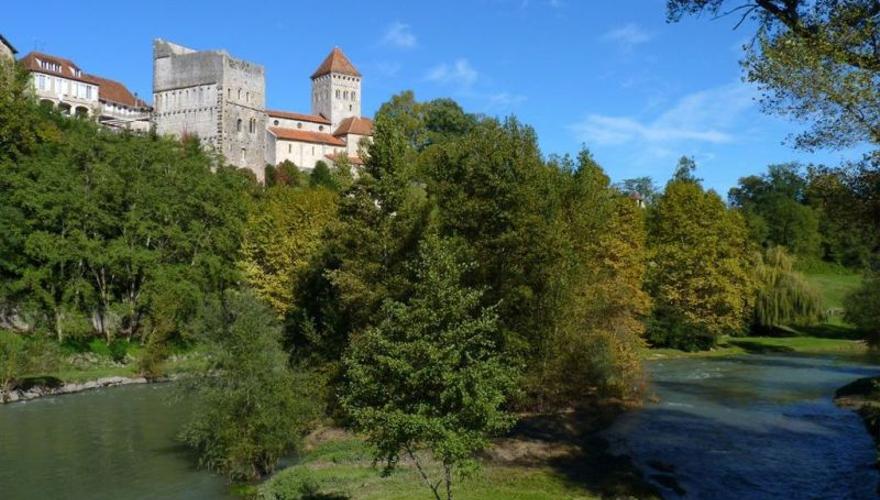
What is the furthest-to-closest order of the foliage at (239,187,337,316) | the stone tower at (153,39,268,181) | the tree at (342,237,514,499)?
the stone tower at (153,39,268,181), the foliage at (239,187,337,316), the tree at (342,237,514,499)

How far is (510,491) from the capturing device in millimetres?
19984

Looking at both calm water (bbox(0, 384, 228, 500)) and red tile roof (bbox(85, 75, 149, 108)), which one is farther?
red tile roof (bbox(85, 75, 149, 108))

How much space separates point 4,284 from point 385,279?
33542 millimetres

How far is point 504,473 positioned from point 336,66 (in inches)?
4208

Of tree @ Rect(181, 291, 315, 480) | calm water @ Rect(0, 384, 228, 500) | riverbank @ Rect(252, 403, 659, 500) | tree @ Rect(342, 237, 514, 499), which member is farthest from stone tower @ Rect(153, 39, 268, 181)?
tree @ Rect(342, 237, 514, 499)

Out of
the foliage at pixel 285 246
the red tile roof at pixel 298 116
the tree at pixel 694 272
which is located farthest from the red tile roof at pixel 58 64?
the tree at pixel 694 272

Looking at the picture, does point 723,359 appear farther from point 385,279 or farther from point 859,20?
point 859,20

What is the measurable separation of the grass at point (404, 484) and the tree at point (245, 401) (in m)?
1.85

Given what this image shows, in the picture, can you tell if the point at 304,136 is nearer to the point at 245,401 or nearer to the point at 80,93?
the point at 80,93

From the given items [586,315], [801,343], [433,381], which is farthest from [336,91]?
[433,381]

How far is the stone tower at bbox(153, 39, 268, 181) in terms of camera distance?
95125mm

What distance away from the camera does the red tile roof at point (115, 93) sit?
101 meters

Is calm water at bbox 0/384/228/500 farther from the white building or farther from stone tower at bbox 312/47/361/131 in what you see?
stone tower at bbox 312/47/361/131

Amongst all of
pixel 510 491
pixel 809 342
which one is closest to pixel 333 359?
pixel 510 491
